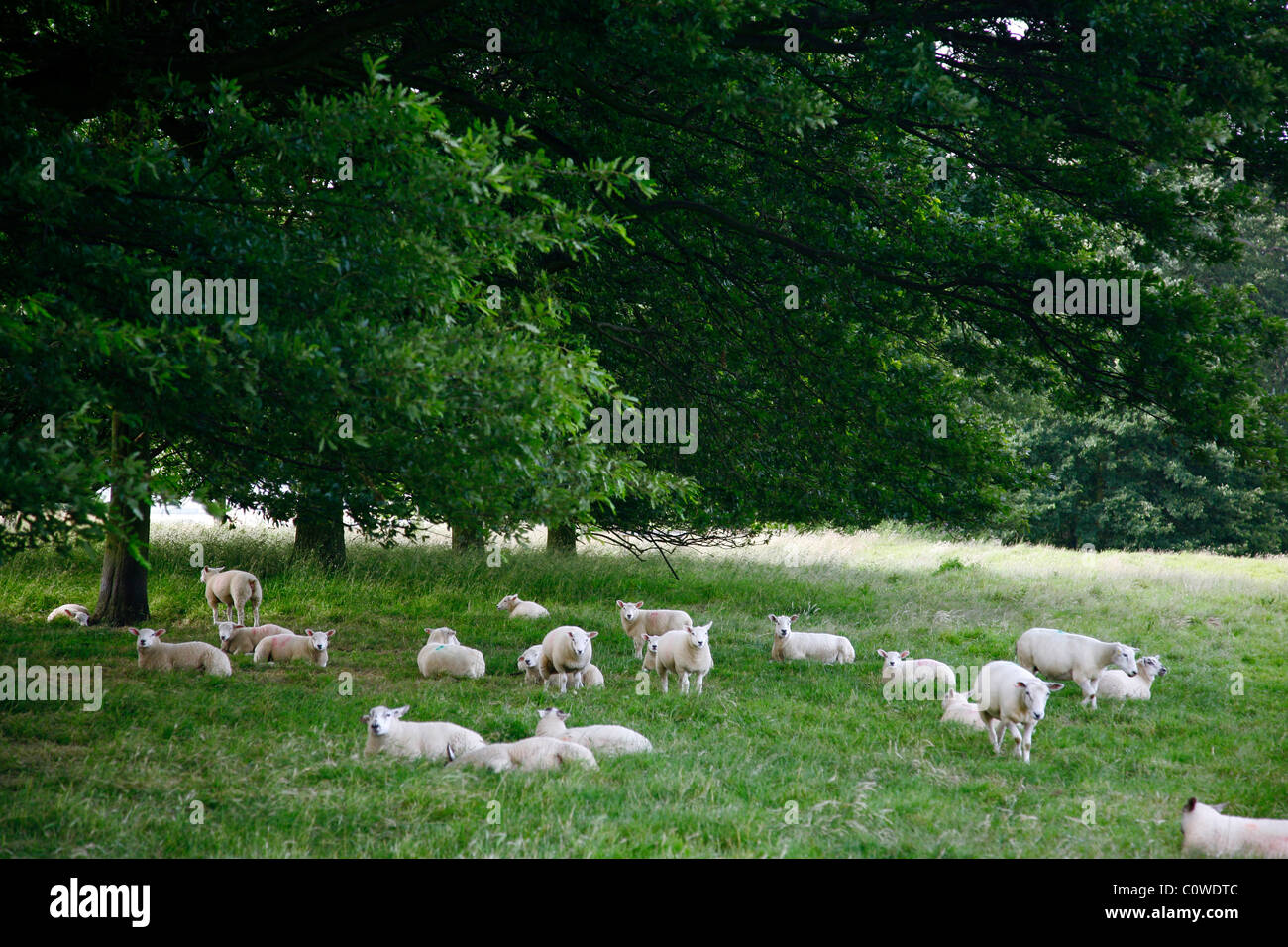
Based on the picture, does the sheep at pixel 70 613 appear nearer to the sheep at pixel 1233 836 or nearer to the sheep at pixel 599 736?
the sheep at pixel 599 736

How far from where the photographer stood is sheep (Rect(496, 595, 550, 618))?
52.7 ft

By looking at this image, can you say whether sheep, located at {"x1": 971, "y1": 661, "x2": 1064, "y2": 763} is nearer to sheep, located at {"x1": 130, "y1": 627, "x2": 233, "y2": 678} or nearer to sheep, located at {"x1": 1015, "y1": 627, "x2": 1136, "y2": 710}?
sheep, located at {"x1": 1015, "y1": 627, "x2": 1136, "y2": 710}

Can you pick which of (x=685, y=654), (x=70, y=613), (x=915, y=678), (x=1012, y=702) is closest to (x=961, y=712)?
(x=1012, y=702)

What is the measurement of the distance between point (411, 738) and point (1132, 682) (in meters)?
8.33

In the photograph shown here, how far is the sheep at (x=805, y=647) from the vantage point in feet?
44.2

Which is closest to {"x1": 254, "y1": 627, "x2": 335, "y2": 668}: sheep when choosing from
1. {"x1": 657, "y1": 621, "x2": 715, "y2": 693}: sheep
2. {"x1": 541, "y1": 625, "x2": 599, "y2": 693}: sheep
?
{"x1": 541, "y1": 625, "x2": 599, "y2": 693}: sheep

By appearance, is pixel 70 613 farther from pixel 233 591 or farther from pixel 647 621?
pixel 647 621

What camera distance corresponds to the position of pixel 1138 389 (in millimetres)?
10977

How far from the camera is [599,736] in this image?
8555 millimetres

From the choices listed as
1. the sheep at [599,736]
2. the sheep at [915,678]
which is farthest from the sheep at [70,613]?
the sheep at [915,678]

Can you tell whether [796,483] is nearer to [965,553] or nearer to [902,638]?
[902,638]
